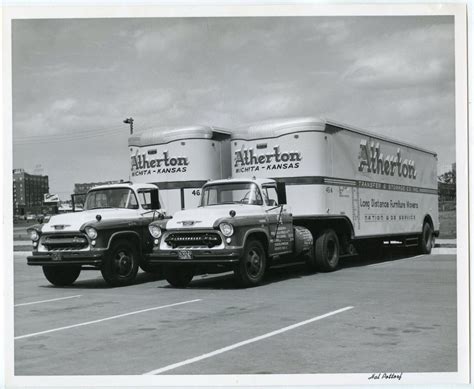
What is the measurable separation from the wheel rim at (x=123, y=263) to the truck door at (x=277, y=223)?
120 inches

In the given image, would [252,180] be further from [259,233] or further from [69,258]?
[69,258]

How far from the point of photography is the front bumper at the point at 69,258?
41.4 ft

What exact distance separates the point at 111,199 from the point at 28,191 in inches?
133

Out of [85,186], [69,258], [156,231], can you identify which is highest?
[85,186]

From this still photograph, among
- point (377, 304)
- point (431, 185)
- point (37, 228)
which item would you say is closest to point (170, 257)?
point (37, 228)

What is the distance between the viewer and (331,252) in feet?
50.4

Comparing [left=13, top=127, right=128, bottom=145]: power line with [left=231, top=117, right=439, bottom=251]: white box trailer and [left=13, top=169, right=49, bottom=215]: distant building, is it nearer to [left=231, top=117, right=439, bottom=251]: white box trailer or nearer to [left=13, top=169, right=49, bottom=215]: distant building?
[left=13, top=169, right=49, bottom=215]: distant building

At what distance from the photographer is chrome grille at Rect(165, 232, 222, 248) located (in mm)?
12031

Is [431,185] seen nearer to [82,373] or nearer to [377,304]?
[377,304]

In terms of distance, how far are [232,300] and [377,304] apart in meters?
2.44

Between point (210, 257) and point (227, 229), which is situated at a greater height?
point (227, 229)

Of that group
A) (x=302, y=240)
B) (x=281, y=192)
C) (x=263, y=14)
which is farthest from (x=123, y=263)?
(x=263, y=14)
